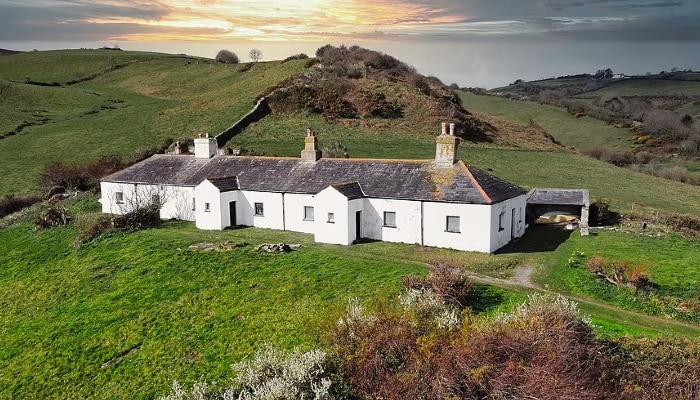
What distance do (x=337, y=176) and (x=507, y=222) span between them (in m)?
9.99

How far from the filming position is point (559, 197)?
34.6 meters

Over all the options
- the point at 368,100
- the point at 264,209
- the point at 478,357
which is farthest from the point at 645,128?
the point at 478,357

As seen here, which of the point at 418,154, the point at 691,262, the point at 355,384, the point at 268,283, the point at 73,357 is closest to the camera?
the point at 355,384

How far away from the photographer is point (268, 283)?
A: 2359 cm

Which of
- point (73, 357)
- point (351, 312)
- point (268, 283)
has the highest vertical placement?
point (351, 312)

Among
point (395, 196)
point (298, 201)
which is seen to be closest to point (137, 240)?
point (298, 201)

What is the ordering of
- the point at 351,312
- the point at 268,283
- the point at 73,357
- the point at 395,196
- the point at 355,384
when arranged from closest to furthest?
the point at 355,384 → the point at 351,312 → the point at 73,357 → the point at 268,283 → the point at 395,196

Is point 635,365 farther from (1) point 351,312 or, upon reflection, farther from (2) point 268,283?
(2) point 268,283

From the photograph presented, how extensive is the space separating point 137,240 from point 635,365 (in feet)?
84.2

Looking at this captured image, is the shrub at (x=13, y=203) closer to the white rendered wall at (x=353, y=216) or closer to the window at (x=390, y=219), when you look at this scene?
the white rendered wall at (x=353, y=216)

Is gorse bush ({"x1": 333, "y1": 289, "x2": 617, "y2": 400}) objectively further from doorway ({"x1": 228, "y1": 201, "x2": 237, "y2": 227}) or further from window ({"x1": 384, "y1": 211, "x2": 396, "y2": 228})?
doorway ({"x1": 228, "y1": 201, "x2": 237, "y2": 227})

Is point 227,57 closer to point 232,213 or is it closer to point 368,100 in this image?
point 368,100

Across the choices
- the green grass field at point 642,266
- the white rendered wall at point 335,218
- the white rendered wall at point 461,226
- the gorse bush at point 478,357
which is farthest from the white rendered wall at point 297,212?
the gorse bush at point 478,357

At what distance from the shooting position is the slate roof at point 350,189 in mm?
29614
